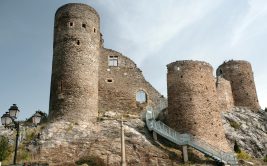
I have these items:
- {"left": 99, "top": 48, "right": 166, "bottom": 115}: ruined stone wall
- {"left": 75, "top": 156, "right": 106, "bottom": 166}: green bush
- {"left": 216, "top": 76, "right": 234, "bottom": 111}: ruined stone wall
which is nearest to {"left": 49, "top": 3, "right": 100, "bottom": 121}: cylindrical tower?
{"left": 99, "top": 48, "right": 166, "bottom": 115}: ruined stone wall

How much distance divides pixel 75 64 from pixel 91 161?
8904mm

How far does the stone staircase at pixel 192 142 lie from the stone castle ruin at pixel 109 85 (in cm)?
96

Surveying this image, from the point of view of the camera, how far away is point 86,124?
27.9m

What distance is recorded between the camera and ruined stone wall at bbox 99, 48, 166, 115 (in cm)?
3216

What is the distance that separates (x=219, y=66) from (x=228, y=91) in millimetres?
5267

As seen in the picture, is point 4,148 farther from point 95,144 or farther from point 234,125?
point 234,125

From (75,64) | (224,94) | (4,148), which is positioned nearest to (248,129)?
(224,94)

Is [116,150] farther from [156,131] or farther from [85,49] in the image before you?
[85,49]

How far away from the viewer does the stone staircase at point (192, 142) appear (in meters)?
26.3

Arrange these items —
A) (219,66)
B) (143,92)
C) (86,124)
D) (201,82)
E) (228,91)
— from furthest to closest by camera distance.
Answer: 1. (219,66)
2. (228,91)
3. (143,92)
4. (201,82)
5. (86,124)

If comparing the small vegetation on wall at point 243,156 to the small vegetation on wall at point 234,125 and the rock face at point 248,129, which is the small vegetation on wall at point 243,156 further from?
the small vegetation on wall at point 234,125

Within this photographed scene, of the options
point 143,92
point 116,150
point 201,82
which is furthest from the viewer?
point 143,92

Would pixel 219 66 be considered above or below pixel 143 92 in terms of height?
above

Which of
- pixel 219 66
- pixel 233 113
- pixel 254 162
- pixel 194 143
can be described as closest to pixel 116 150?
pixel 194 143
